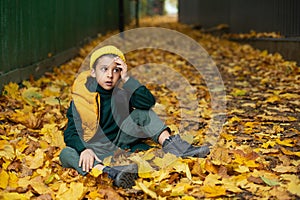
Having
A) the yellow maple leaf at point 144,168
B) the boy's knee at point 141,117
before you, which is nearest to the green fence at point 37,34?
the boy's knee at point 141,117

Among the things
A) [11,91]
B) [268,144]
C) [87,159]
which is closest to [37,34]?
[11,91]

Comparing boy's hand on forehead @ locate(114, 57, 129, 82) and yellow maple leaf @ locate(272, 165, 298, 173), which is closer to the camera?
yellow maple leaf @ locate(272, 165, 298, 173)

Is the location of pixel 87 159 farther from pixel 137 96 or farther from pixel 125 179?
pixel 137 96

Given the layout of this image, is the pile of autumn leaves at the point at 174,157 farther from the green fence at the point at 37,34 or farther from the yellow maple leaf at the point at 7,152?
the green fence at the point at 37,34

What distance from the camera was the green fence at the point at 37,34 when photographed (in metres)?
5.32

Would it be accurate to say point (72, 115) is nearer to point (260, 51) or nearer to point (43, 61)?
point (43, 61)

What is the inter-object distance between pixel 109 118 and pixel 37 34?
353 centimetres

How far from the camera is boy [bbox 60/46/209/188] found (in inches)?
125

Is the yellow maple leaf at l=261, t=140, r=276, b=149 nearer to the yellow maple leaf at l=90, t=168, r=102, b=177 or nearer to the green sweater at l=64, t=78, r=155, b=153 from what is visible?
the green sweater at l=64, t=78, r=155, b=153

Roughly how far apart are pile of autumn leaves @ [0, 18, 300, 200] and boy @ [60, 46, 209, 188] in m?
0.12

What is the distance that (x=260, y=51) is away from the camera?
905 centimetres

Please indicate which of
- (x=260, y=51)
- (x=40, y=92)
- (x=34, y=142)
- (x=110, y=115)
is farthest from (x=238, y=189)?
(x=260, y=51)

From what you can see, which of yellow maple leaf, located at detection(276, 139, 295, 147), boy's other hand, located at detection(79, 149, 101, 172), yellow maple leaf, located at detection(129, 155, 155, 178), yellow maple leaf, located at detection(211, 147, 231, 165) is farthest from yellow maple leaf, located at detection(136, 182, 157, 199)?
yellow maple leaf, located at detection(276, 139, 295, 147)

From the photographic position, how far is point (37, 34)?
21.3 feet
